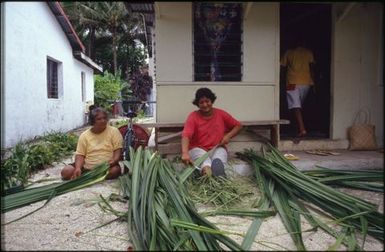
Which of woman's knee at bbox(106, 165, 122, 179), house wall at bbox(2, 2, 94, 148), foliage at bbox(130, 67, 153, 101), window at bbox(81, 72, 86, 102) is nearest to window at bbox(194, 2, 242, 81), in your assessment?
woman's knee at bbox(106, 165, 122, 179)

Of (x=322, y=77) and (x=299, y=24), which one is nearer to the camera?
(x=322, y=77)

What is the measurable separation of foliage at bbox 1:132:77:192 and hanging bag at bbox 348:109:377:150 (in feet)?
14.1

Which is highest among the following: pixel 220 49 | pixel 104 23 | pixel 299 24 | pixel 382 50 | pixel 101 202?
pixel 104 23

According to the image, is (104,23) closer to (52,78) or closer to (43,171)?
(52,78)

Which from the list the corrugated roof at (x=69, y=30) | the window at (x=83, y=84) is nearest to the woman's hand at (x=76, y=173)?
the corrugated roof at (x=69, y=30)

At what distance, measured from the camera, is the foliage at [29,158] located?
3.72m

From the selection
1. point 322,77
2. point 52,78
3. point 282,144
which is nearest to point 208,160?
point 282,144

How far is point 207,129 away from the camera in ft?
13.0

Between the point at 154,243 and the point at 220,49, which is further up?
the point at 220,49

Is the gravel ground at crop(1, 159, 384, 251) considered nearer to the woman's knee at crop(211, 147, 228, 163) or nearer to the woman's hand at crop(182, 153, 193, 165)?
the woman's hand at crop(182, 153, 193, 165)

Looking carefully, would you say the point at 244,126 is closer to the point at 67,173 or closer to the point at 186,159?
the point at 186,159

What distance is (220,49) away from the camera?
4668mm

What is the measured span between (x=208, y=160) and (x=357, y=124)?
257 cm

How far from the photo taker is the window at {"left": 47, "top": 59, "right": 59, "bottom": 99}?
28.5ft
